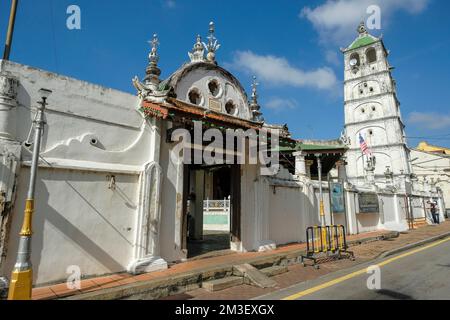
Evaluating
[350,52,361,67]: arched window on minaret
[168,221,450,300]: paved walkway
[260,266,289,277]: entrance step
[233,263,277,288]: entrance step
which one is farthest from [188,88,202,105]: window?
[350,52,361,67]: arched window on minaret

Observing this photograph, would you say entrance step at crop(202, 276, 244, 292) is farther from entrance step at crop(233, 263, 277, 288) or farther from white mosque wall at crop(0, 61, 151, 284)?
white mosque wall at crop(0, 61, 151, 284)

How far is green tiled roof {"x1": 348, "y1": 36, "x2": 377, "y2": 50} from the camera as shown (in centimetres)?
4795

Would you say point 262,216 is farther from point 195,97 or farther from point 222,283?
point 195,97

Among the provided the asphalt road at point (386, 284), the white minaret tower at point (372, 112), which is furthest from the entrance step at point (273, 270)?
the white minaret tower at point (372, 112)

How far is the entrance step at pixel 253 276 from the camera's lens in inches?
277

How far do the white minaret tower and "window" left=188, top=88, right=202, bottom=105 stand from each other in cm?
3553

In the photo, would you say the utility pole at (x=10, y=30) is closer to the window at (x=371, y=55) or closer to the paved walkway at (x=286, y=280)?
the paved walkway at (x=286, y=280)

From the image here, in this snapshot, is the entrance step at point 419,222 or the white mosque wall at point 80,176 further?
the entrance step at point 419,222

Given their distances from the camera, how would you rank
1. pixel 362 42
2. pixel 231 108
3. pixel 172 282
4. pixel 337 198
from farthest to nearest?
pixel 362 42, pixel 337 198, pixel 231 108, pixel 172 282

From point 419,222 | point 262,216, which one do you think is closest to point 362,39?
point 419,222

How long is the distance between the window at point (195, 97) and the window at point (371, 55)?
47.5 m

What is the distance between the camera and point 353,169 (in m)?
45.3

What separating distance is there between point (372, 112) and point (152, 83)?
44751mm

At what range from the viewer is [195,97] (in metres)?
11.3
